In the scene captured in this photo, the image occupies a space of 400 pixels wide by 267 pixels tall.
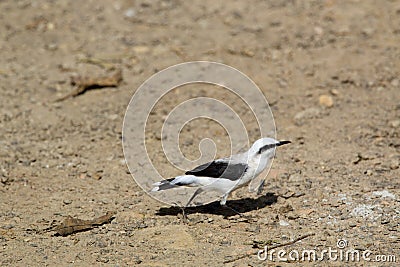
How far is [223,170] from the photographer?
5.80 m

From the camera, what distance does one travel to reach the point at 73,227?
5762 millimetres

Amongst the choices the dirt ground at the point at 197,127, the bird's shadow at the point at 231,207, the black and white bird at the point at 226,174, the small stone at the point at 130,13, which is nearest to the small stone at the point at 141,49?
the dirt ground at the point at 197,127

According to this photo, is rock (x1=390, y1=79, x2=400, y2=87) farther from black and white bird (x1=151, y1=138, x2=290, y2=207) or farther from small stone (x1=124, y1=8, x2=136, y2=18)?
small stone (x1=124, y1=8, x2=136, y2=18)

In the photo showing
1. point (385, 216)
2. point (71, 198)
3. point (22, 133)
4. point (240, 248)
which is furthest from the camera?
point (22, 133)

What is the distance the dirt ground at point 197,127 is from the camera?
5527mm

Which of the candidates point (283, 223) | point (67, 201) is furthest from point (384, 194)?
point (67, 201)

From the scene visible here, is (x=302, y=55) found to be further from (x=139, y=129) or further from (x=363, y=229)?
(x=363, y=229)

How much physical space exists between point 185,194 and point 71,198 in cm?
117

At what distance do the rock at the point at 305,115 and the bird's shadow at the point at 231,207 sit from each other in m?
1.89

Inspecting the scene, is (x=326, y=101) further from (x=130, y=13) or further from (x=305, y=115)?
(x=130, y=13)

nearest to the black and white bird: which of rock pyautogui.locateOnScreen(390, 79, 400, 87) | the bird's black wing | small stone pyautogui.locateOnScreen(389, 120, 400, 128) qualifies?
the bird's black wing

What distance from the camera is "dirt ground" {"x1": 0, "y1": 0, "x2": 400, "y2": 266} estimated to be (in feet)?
18.1

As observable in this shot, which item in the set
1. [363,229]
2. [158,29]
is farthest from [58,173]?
[158,29]

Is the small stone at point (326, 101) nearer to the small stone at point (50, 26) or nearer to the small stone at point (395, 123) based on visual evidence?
the small stone at point (395, 123)
